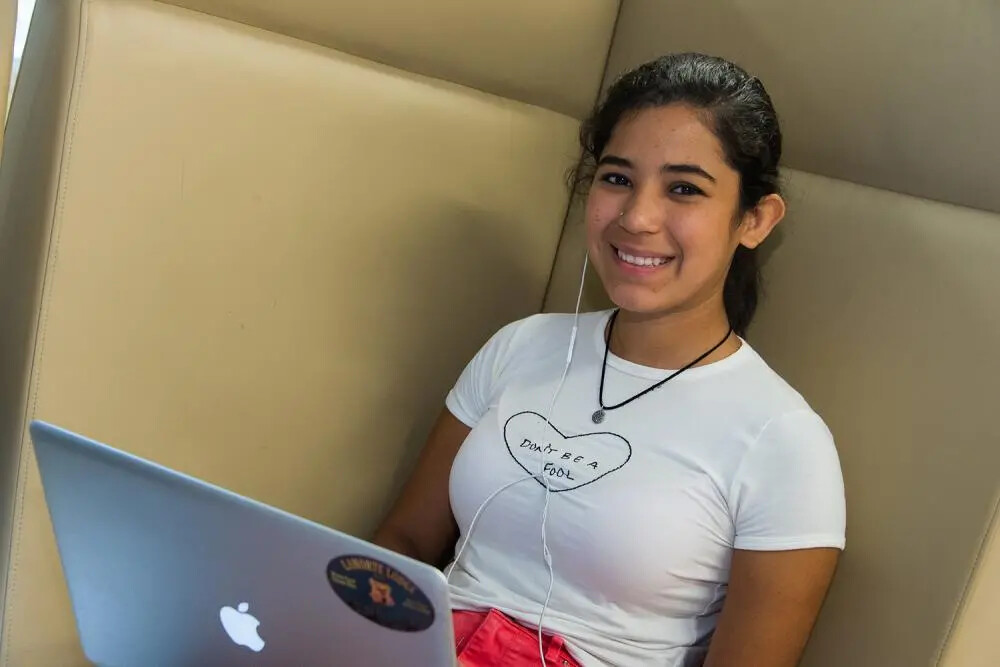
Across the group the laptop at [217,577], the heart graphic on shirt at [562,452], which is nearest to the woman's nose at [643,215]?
the heart graphic on shirt at [562,452]

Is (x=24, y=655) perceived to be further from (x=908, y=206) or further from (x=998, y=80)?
(x=998, y=80)

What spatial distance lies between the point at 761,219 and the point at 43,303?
789 mm

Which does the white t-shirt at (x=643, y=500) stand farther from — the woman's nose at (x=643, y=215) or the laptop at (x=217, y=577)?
the laptop at (x=217, y=577)

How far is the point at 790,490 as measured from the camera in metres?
0.93

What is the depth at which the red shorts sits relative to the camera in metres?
1.00

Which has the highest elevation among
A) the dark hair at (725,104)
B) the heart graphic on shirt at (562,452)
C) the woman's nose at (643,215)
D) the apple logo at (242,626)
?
the dark hair at (725,104)

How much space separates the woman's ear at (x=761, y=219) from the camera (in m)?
1.06

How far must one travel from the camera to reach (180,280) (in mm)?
1136

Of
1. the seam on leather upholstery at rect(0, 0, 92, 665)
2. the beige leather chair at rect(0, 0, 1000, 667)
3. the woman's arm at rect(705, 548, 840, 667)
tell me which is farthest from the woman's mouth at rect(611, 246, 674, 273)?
the seam on leather upholstery at rect(0, 0, 92, 665)

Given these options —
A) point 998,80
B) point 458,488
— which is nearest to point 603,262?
point 458,488

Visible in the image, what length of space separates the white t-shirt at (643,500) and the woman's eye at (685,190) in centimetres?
18

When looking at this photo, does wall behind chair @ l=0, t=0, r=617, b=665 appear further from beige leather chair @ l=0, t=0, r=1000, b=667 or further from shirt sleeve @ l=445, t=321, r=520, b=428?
shirt sleeve @ l=445, t=321, r=520, b=428

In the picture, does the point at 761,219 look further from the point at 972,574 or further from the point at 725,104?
the point at 972,574

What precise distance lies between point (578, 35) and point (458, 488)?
0.67 meters
